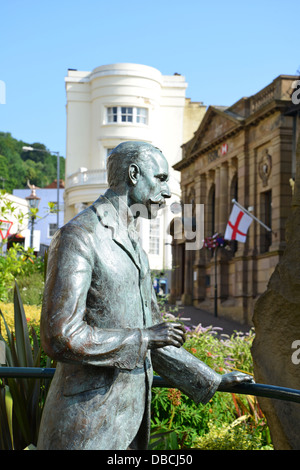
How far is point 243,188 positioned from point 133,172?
28.8 meters

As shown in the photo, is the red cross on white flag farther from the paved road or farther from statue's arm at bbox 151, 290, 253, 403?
statue's arm at bbox 151, 290, 253, 403

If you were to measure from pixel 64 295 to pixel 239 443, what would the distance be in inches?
169

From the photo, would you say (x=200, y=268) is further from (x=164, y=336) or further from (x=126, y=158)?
(x=164, y=336)

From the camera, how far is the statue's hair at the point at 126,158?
2.75 metres

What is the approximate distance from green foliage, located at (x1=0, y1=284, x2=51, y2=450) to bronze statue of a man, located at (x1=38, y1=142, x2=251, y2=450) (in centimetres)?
203


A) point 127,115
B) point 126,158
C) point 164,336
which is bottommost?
point 164,336

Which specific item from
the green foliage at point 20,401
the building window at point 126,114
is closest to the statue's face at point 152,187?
the green foliage at point 20,401

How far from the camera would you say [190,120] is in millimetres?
54312

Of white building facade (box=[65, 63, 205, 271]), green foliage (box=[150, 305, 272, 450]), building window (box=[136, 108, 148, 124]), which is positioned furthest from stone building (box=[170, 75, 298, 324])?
green foliage (box=[150, 305, 272, 450])

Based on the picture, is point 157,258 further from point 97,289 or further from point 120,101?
point 97,289

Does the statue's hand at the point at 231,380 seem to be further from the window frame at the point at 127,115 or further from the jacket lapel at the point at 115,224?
the window frame at the point at 127,115

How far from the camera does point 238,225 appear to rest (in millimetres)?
27906

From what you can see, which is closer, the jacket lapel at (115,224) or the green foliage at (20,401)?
the jacket lapel at (115,224)

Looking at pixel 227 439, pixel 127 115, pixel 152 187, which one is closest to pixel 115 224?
pixel 152 187
